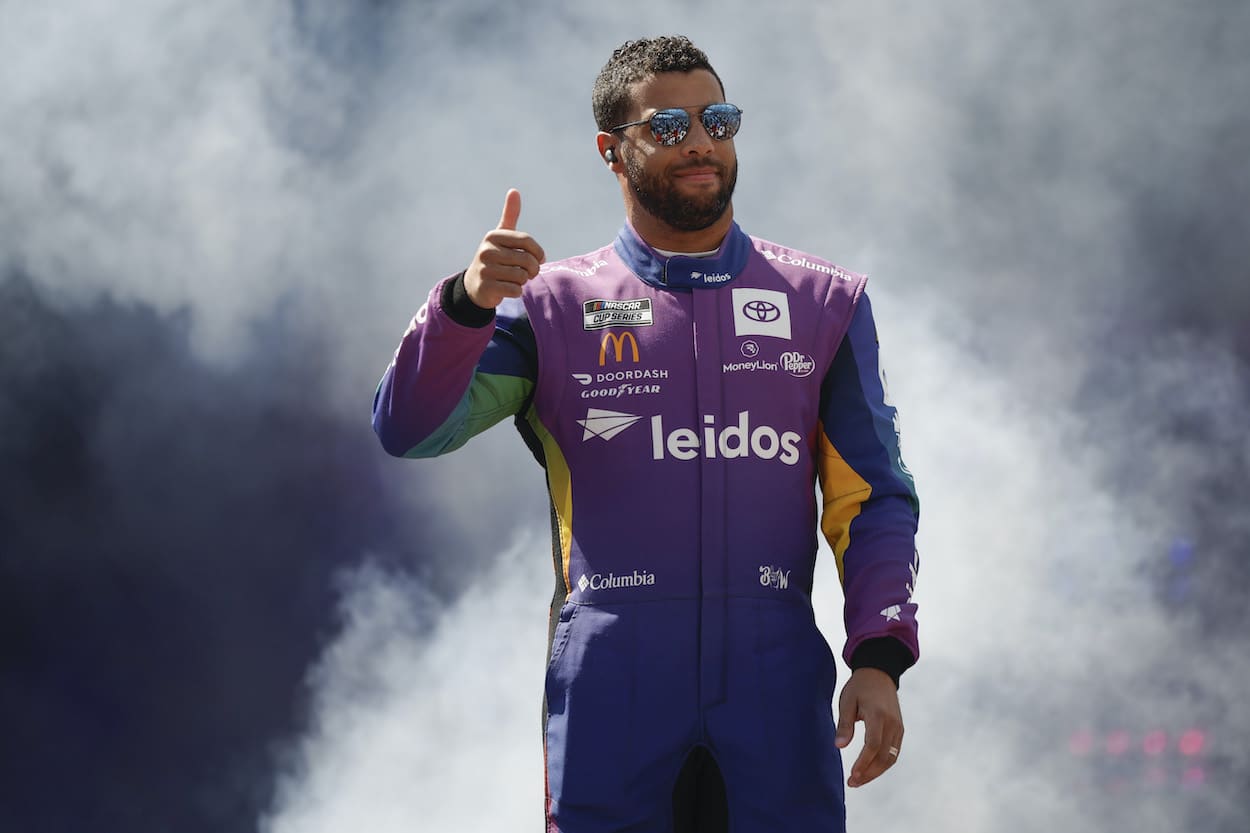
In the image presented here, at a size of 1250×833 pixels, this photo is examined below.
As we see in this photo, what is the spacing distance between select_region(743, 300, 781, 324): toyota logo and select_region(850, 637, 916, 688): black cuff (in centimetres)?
68

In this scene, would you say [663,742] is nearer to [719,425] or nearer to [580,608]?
[580,608]

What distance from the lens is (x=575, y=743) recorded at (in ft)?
8.80

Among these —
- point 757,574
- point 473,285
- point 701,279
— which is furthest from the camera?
point 701,279

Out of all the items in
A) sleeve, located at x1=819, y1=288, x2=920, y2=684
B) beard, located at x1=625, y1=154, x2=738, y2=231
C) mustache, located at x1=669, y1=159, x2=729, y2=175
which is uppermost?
mustache, located at x1=669, y1=159, x2=729, y2=175

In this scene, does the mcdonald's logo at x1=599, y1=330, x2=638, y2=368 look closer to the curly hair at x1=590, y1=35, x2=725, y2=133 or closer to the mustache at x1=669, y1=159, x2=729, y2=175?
the mustache at x1=669, y1=159, x2=729, y2=175

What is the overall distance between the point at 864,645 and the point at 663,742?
0.42 m

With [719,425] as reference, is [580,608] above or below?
below

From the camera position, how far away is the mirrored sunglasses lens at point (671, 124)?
2.94 meters

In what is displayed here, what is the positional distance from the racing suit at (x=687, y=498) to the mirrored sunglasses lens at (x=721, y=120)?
25 centimetres

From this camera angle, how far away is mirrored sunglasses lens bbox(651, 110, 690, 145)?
2941 millimetres

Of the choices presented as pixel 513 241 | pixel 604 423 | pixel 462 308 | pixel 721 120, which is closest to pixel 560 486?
pixel 604 423

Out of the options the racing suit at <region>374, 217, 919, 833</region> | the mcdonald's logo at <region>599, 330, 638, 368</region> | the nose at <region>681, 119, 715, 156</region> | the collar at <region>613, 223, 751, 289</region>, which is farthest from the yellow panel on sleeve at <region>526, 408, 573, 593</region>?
the nose at <region>681, 119, 715, 156</region>

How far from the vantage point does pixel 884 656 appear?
8.78 ft

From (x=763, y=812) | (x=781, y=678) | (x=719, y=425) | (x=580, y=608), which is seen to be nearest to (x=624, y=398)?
(x=719, y=425)
